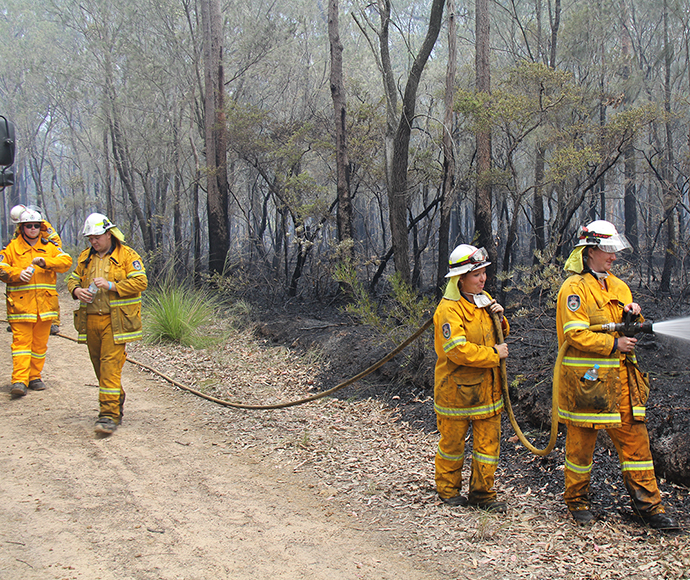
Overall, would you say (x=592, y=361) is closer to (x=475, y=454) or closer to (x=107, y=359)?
(x=475, y=454)

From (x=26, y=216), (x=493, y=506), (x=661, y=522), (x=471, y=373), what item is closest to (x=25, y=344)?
(x=26, y=216)

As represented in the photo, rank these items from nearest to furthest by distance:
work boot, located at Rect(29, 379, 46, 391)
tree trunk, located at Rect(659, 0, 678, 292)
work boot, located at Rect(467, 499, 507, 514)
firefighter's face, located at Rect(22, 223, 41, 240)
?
1. work boot, located at Rect(467, 499, 507, 514)
2. firefighter's face, located at Rect(22, 223, 41, 240)
3. work boot, located at Rect(29, 379, 46, 391)
4. tree trunk, located at Rect(659, 0, 678, 292)

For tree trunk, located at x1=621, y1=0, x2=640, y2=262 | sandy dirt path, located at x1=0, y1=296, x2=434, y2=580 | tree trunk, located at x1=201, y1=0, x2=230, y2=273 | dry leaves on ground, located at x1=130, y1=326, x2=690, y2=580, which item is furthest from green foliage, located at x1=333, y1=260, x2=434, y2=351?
tree trunk, located at x1=621, y1=0, x2=640, y2=262

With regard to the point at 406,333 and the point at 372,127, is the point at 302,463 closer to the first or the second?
the point at 406,333

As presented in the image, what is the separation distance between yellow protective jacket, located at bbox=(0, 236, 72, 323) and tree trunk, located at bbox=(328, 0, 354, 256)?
613cm

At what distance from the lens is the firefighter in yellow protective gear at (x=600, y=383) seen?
146 inches

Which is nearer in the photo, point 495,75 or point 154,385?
point 154,385

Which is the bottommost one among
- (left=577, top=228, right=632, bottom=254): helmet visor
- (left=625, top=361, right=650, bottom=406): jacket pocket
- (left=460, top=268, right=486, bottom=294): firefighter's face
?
(left=625, top=361, right=650, bottom=406): jacket pocket

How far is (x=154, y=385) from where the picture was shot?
806 cm

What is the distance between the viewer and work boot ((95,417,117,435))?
582 cm

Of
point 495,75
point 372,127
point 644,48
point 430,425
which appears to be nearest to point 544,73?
point 372,127

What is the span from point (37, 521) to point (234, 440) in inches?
91.8

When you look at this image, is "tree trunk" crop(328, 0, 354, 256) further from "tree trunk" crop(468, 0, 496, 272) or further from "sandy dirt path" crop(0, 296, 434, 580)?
"sandy dirt path" crop(0, 296, 434, 580)

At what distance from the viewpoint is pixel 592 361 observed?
3.75 meters
